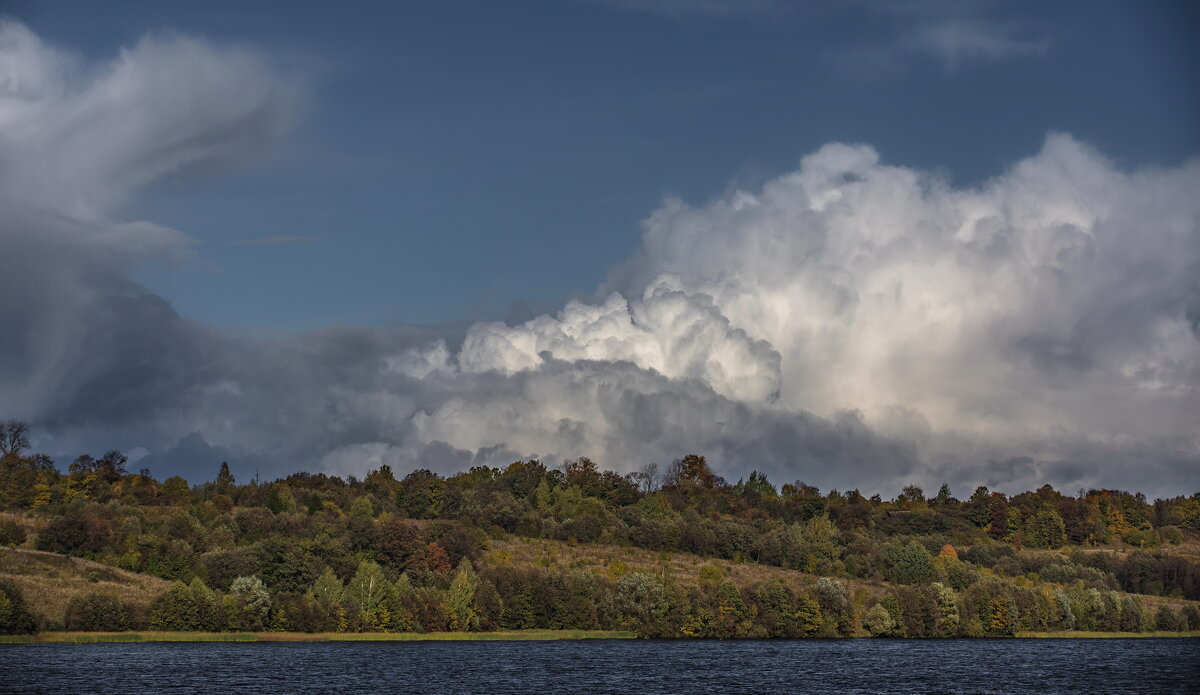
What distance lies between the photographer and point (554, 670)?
154m

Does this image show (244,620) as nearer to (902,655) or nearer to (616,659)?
(616,659)

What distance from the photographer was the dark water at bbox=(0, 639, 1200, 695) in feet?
424

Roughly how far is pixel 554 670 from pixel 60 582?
92.2 m

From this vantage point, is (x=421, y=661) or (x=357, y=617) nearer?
(x=421, y=661)

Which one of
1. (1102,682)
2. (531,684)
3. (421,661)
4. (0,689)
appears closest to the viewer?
(0,689)

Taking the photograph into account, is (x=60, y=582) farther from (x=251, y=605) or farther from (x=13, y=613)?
(x=251, y=605)

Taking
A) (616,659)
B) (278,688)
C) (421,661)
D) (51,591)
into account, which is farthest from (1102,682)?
(51,591)

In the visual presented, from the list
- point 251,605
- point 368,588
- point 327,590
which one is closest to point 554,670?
point 368,588

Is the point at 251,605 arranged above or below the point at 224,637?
above

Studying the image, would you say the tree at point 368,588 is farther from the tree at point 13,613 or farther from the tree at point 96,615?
the tree at point 13,613

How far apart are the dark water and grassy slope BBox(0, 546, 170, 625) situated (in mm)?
11602

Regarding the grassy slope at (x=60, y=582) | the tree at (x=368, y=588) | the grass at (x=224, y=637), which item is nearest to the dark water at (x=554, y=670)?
the grass at (x=224, y=637)

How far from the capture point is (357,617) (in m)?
192

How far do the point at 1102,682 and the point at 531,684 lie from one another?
79091mm
